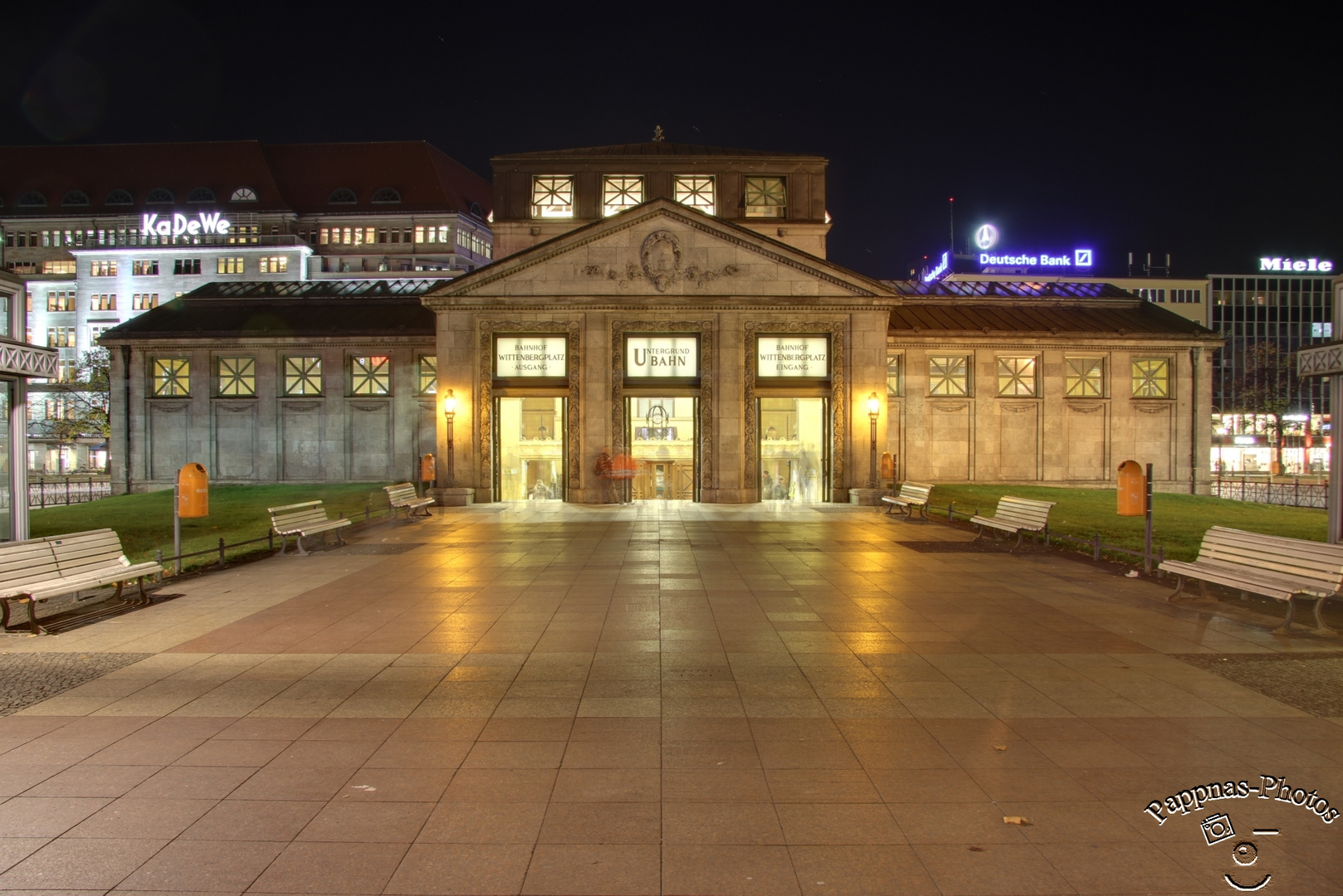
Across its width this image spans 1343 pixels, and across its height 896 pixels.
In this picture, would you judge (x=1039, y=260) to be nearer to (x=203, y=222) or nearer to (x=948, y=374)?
(x=948, y=374)

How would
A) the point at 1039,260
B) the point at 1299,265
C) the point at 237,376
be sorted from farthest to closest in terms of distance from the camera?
the point at 1299,265, the point at 1039,260, the point at 237,376

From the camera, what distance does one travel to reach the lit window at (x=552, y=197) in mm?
39344

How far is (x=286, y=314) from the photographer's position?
43750mm

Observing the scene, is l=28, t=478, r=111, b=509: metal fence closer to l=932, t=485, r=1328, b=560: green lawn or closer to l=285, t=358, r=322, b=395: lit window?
l=285, t=358, r=322, b=395: lit window

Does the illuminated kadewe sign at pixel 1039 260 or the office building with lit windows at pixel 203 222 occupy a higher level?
the office building with lit windows at pixel 203 222

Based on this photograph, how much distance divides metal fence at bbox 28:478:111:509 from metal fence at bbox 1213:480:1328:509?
56289 millimetres

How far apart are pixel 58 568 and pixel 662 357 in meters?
24.4

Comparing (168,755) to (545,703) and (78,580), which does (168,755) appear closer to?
(545,703)

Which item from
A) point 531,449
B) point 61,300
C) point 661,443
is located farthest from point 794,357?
point 61,300

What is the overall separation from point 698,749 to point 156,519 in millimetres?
29569

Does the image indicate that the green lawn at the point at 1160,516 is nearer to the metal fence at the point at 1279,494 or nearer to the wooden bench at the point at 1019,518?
the wooden bench at the point at 1019,518

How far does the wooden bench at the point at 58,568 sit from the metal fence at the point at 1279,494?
44654 mm

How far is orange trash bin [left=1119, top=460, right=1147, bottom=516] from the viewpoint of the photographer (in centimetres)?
1566

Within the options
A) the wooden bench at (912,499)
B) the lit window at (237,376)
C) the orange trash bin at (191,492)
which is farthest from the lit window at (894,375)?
the lit window at (237,376)
